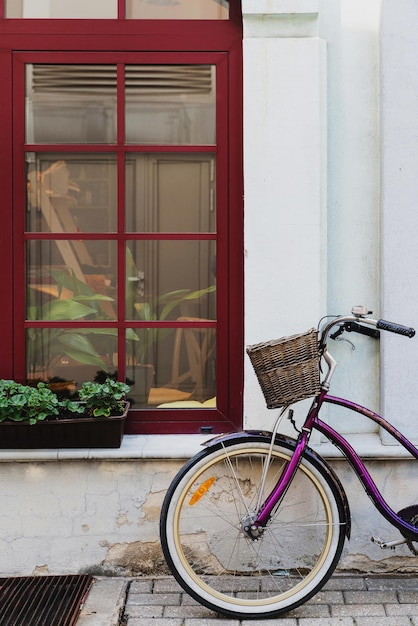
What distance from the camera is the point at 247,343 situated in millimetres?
4055

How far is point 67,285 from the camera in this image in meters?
4.28

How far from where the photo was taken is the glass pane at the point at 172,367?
4285mm

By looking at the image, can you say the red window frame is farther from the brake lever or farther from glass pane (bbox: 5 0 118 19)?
the brake lever

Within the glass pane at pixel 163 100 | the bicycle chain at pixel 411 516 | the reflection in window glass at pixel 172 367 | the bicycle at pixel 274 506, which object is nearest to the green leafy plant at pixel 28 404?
the reflection in window glass at pixel 172 367

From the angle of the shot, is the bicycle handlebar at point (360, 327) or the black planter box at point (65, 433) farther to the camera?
the black planter box at point (65, 433)

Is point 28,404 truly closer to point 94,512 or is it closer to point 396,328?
point 94,512

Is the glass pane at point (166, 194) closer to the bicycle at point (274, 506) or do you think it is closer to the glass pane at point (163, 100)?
the glass pane at point (163, 100)

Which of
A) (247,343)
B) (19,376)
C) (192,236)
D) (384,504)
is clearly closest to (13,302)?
(19,376)

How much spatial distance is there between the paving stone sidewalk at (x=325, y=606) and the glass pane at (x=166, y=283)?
1.41 meters

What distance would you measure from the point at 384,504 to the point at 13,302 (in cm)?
220

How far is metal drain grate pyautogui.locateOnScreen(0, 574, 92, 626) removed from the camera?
356 cm

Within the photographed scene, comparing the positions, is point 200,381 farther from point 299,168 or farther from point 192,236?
point 299,168

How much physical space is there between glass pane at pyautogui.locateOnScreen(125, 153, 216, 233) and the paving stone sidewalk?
1903mm

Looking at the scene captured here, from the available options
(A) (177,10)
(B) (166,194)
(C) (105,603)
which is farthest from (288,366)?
(A) (177,10)
